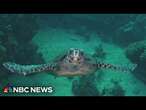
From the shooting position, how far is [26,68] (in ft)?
13.5

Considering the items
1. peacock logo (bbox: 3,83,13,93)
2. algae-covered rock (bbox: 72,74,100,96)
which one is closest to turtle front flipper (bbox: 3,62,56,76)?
peacock logo (bbox: 3,83,13,93)

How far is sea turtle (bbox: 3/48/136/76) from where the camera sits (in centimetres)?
412

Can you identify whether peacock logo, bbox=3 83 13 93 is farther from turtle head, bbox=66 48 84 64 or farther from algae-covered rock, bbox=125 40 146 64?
algae-covered rock, bbox=125 40 146 64

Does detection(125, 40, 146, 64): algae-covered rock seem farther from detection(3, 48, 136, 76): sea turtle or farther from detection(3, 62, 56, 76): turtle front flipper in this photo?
detection(3, 62, 56, 76): turtle front flipper

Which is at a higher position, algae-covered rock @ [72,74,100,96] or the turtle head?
the turtle head

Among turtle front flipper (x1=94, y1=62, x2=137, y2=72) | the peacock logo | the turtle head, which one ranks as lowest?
the peacock logo

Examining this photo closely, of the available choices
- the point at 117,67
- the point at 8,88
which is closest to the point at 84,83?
the point at 117,67

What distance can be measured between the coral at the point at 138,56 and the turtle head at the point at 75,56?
1.20ft

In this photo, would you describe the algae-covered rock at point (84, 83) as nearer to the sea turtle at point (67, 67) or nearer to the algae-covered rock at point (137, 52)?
the sea turtle at point (67, 67)

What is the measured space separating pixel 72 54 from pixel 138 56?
1.73 feet

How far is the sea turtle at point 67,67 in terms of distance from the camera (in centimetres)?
412

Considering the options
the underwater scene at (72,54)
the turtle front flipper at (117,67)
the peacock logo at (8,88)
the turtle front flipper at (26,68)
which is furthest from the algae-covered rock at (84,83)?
the peacock logo at (8,88)

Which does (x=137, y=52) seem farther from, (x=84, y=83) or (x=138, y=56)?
(x=84, y=83)
